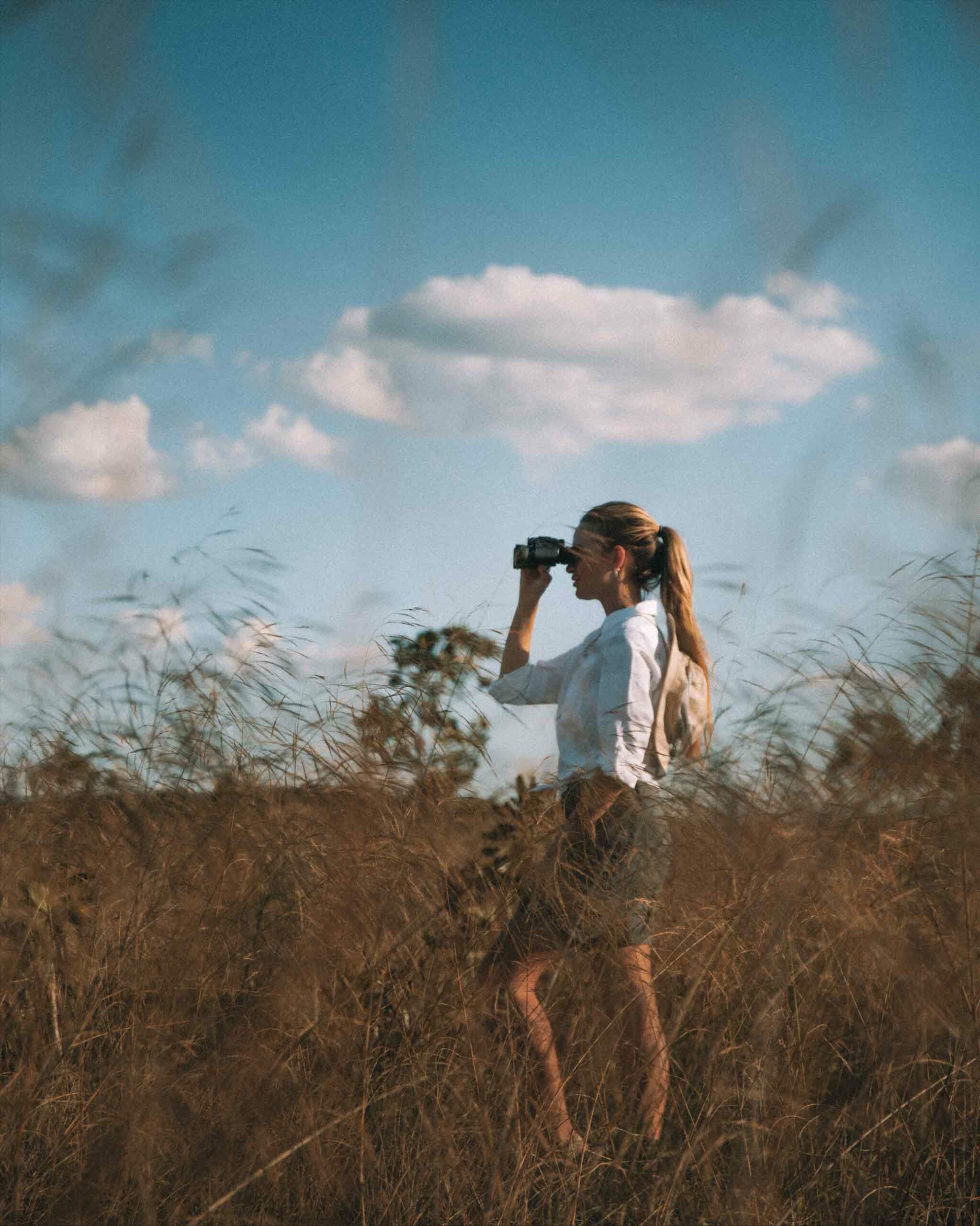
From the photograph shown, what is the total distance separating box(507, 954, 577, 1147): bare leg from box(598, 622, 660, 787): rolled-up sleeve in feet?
1.43

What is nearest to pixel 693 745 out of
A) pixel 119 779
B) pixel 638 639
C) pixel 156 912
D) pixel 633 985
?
pixel 638 639

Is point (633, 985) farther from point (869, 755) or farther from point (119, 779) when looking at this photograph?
point (119, 779)

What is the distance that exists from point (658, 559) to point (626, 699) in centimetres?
52

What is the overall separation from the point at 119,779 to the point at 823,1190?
6.30 feet

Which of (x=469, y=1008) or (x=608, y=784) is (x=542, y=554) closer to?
(x=608, y=784)

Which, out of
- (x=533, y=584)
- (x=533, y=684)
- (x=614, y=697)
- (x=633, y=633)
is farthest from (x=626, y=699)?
(x=533, y=584)

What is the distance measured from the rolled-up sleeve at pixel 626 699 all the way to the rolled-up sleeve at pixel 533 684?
0.23m

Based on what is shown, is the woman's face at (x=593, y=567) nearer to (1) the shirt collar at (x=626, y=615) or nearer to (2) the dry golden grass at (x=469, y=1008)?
(1) the shirt collar at (x=626, y=615)

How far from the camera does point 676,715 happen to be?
2529 millimetres

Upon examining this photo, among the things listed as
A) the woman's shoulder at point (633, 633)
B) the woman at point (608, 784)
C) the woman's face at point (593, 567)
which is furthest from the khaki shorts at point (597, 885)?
the woman's face at point (593, 567)

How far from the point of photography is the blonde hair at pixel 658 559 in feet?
8.77

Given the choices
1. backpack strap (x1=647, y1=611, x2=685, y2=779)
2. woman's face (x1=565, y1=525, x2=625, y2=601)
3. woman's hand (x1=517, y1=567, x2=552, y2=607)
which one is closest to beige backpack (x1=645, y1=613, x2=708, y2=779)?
backpack strap (x1=647, y1=611, x2=685, y2=779)

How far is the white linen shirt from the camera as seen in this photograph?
2.34 meters

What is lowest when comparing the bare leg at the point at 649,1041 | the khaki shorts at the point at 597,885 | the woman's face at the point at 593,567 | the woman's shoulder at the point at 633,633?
the bare leg at the point at 649,1041
